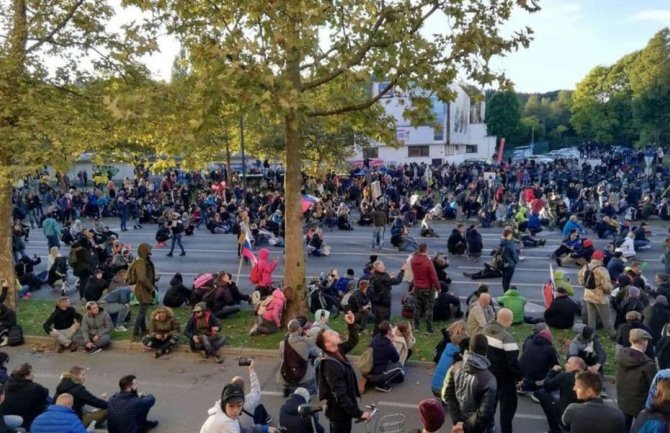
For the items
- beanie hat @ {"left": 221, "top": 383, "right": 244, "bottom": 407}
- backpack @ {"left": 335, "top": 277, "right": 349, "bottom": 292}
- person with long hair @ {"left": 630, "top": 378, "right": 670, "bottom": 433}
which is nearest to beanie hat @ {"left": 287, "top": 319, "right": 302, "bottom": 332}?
beanie hat @ {"left": 221, "top": 383, "right": 244, "bottom": 407}

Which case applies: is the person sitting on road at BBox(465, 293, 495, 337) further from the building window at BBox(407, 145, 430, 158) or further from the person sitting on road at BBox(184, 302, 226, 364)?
the building window at BBox(407, 145, 430, 158)

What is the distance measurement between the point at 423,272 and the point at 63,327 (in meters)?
7.06

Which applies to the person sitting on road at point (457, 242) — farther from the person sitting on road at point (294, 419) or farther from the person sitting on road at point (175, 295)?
the person sitting on road at point (294, 419)

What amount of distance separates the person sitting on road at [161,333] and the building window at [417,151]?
175 feet

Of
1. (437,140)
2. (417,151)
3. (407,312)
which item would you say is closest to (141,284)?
(407,312)

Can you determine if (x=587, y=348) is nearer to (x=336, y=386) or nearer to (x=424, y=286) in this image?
(x=424, y=286)

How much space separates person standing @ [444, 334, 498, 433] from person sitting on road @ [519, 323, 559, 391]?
253 cm

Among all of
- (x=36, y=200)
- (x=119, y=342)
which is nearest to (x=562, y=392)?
(x=119, y=342)

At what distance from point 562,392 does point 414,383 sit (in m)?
2.67

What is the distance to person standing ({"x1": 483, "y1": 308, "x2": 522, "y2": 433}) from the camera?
6793 millimetres

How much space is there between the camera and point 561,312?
11.0 metres

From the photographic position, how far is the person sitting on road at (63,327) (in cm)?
1077

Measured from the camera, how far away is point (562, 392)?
22.3 feet

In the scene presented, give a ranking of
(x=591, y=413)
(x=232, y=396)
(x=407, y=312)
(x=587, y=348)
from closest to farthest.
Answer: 1. (x=591, y=413)
2. (x=232, y=396)
3. (x=587, y=348)
4. (x=407, y=312)
